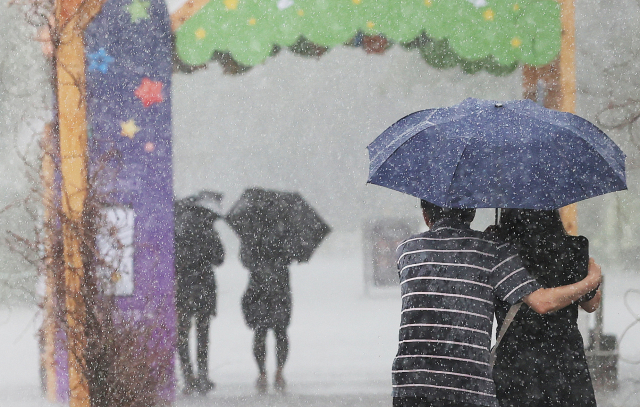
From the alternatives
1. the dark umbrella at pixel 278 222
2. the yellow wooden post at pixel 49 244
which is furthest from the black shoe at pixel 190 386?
the dark umbrella at pixel 278 222

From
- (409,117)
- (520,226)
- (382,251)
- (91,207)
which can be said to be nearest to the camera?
(520,226)

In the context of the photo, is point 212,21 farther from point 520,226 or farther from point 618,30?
point 520,226

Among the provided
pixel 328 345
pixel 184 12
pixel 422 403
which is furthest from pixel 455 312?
pixel 184 12

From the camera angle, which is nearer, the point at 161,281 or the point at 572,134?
the point at 572,134

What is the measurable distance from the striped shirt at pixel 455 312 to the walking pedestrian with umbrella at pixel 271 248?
9.44 feet

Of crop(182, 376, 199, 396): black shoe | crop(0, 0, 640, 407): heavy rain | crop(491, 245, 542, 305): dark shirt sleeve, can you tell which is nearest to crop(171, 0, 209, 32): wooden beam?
crop(0, 0, 640, 407): heavy rain

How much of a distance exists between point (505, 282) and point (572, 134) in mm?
629

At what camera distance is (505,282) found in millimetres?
2451

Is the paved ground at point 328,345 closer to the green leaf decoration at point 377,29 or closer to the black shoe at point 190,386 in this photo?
the black shoe at point 190,386

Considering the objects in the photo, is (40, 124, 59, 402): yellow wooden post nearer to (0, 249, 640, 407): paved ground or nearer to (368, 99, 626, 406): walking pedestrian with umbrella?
(0, 249, 640, 407): paved ground

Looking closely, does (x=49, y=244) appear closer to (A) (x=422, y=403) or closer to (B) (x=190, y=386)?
(B) (x=190, y=386)

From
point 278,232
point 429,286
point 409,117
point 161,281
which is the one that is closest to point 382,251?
point 278,232

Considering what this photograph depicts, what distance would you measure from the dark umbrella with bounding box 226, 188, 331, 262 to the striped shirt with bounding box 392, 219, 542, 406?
2.87m

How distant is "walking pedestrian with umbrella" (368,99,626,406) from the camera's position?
2449mm
